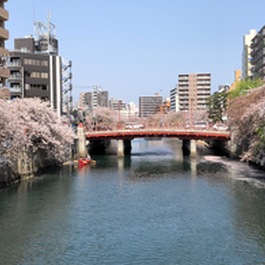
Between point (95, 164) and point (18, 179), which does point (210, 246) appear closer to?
point (18, 179)

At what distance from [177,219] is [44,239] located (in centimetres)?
733

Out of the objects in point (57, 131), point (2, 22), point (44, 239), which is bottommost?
point (44, 239)

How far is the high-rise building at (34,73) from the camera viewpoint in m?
63.2

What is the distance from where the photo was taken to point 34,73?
217ft

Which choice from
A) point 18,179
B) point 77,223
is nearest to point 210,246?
point 77,223

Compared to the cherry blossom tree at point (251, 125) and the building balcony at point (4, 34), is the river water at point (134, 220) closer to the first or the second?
the cherry blossom tree at point (251, 125)

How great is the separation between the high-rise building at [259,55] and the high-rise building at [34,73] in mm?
35517

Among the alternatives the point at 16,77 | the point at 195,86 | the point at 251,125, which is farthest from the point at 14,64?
the point at 195,86

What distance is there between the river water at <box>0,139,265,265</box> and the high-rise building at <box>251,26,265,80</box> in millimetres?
42251

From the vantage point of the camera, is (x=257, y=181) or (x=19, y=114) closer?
(x=257, y=181)

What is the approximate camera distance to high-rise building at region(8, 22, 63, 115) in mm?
63250

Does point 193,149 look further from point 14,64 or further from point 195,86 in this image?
point 195,86

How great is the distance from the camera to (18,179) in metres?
34.8

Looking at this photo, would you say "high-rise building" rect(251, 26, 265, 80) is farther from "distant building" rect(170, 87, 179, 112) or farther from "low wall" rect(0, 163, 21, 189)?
"distant building" rect(170, 87, 179, 112)
